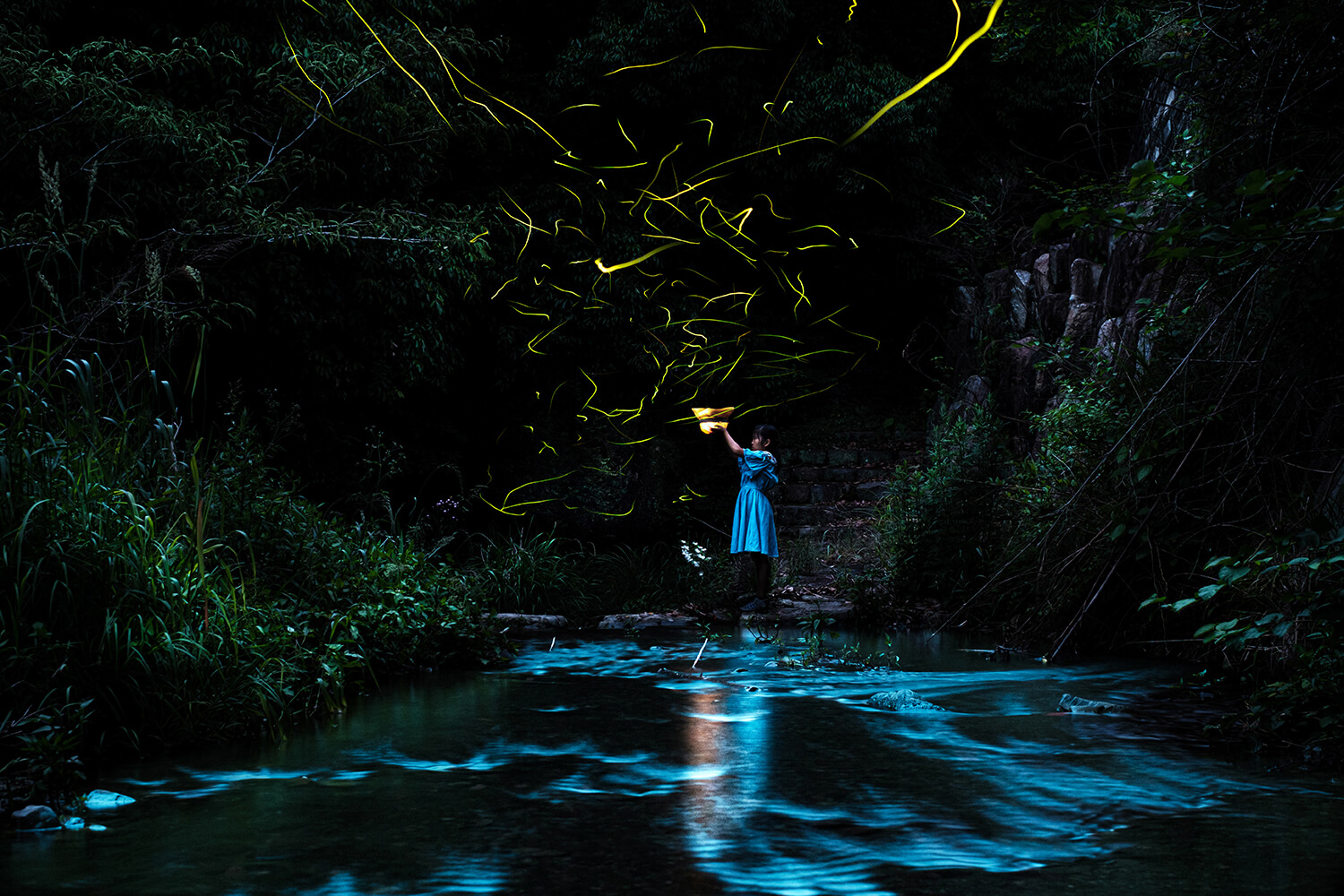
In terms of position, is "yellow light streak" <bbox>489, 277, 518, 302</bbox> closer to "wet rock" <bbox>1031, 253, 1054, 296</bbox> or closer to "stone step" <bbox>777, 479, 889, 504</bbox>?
"stone step" <bbox>777, 479, 889, 504</bbox>

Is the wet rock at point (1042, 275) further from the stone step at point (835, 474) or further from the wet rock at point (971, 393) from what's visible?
the stone step at point (835, 474)

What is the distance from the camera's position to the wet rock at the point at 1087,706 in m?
5.46

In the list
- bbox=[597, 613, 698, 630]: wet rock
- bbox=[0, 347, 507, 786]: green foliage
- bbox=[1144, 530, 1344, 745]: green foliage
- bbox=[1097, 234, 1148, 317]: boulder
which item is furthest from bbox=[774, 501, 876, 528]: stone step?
bbox=[1144, 530, 1344, 745]: green foliage

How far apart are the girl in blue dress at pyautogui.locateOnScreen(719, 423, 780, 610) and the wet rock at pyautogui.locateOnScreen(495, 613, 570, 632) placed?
1846 millimetres

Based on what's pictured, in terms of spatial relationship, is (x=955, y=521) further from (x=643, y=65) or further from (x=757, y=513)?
(x=643, y=65)

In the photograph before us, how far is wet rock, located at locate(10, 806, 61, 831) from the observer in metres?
3.51

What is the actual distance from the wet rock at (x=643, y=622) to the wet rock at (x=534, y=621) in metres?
0.37

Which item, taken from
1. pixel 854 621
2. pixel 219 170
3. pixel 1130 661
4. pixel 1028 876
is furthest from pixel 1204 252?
pixel 219 170

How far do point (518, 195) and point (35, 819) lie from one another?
37.8ft

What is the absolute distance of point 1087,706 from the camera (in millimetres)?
5480

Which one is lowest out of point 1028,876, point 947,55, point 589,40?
point 1028,876

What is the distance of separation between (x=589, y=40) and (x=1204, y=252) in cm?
1204

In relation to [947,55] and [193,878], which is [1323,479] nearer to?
[193,878]

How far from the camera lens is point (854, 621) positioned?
393 inches
